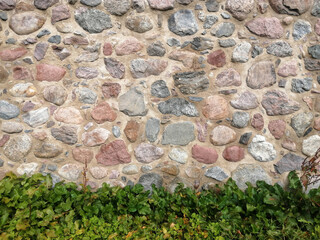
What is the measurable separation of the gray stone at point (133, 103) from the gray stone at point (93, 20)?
26.0 inches

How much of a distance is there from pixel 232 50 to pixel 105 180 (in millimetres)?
1760

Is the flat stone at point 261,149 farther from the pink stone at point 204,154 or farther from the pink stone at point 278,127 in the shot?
the pink stone at point 204,154

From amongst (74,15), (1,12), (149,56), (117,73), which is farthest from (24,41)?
(149,56)

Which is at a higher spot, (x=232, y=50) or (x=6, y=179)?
(x=232, y=50)

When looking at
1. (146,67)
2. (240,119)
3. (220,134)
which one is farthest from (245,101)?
(146,67)

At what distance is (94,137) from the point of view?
2771mm

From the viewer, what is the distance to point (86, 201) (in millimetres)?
2623

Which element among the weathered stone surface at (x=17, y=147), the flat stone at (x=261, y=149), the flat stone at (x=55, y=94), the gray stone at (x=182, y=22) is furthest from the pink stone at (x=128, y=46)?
the flat stone at (x=261, y=149)

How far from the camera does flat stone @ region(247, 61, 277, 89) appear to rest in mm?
2805

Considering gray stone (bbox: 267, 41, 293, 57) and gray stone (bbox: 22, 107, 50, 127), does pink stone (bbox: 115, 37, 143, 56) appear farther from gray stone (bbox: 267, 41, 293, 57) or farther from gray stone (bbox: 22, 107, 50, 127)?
gray stone (bbox: 267, 41, 293, 57)

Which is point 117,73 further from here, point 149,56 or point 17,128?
point 17,128

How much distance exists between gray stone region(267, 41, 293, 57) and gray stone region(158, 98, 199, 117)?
0.93 m

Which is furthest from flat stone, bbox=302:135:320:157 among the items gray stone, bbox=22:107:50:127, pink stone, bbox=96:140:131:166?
gray stone, bbox=22:107:50:127

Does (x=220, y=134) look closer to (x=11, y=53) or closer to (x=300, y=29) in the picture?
(x=300, y=29)
